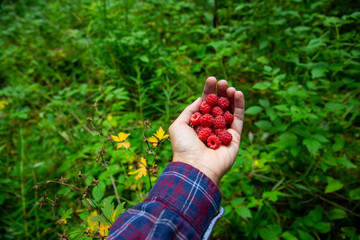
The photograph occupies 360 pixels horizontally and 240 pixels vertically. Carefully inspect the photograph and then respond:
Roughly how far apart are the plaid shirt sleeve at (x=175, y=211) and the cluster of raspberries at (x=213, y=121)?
422 mm

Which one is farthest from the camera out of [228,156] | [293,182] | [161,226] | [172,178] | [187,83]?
[187,83]

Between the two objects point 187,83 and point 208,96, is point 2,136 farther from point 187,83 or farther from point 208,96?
point 208,96

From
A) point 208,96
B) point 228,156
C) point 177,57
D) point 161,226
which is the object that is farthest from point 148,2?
point 161,226

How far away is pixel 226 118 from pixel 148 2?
398cm

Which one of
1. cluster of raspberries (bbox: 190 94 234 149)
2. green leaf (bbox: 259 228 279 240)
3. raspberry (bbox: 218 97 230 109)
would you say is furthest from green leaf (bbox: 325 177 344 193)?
raspberry (bbox: 218 97 230 109)

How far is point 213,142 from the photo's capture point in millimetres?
1546

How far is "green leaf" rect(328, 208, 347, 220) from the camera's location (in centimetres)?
195

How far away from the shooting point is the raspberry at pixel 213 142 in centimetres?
152

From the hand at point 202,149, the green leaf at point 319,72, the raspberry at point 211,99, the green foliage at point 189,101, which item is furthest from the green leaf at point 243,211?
the green leaf at point 319,72

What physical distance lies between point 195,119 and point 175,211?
0.81 metres

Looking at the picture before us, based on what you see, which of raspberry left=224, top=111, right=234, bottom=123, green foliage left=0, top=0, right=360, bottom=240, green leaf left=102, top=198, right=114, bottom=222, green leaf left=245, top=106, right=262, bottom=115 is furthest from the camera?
green leaf left=245, top=106, right=262, bottom=115

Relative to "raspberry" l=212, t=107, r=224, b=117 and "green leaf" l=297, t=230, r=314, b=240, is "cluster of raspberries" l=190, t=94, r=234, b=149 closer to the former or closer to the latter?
"raspberry" l=212, t=107, r=224, b=117

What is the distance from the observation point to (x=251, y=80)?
3.29 meters

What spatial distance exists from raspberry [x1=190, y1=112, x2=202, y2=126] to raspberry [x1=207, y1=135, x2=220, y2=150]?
0.61 feet
